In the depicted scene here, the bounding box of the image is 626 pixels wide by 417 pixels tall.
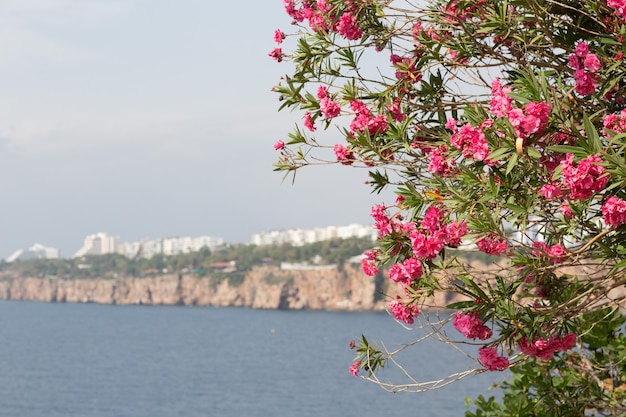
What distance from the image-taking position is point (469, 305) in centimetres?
374

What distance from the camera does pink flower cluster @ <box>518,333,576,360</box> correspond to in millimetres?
3799

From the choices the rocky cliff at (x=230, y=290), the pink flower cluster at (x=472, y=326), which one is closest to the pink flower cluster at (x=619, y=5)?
the pink flower cluster at (x=472, y=326)

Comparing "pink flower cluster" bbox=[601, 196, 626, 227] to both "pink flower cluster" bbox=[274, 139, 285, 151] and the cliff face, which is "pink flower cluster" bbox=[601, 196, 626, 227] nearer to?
"pink flower cluster" bbox=[274, 139, 285, 151]

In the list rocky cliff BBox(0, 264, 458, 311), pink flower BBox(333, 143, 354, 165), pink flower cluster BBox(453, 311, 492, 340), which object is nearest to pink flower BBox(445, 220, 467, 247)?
pink flower cluster BBox(453, 311, 492, 340)

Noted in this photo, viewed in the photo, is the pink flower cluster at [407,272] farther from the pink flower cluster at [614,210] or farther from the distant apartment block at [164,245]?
the distant apartment block at [164,245]

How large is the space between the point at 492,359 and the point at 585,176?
114cm

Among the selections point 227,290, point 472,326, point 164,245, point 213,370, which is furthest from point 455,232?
point 164,245

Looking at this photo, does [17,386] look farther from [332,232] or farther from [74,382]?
[332,232]

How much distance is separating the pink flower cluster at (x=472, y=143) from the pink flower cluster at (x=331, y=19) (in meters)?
1.03

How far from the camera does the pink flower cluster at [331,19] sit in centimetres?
447

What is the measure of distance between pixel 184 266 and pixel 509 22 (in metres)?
142

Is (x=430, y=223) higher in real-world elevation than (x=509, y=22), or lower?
lower

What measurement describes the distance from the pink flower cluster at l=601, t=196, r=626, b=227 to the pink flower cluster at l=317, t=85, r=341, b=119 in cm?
157

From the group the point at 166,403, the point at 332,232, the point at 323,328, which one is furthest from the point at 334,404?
the point at 332,232
